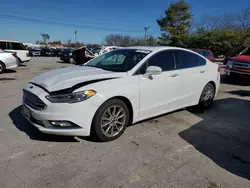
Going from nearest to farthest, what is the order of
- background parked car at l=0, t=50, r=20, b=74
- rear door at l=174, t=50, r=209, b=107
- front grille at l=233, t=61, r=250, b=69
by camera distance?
rear door at l=174, t=50, r=209, b=107, front grille at l=233, t=61, r=250, b=69, background parked car at l=0, t=50, r=20, b=74

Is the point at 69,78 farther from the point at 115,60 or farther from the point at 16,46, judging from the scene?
the point at 16,46

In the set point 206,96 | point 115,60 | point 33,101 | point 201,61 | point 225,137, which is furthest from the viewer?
point 206,96

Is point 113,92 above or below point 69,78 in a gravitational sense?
below

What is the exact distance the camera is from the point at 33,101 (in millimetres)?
3447

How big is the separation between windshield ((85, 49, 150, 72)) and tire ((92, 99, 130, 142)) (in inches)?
27.5

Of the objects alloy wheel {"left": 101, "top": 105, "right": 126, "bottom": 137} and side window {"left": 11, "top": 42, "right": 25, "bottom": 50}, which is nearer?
alloy wheel {"left": 101, "top": 105, "right": 126, "bottom": 137}

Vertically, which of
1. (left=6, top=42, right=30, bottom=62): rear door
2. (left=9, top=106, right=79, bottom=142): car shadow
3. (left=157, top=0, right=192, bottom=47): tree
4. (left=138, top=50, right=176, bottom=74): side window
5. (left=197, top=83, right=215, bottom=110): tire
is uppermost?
(left=157, top=0, right=192, bottom=47): tree

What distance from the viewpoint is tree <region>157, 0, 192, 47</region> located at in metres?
40.5

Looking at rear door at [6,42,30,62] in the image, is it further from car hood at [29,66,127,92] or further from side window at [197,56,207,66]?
side window at [197,56,207,66]

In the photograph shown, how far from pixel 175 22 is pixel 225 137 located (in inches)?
1607

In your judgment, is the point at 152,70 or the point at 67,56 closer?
the point at 152,70

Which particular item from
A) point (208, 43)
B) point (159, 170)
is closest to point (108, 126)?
point (159, 170)

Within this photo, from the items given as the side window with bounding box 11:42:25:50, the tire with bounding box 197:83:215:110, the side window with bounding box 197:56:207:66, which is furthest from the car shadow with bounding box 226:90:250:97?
the side window with bounding box 11:42:25:50

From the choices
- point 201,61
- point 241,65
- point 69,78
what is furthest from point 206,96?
point 241,65
